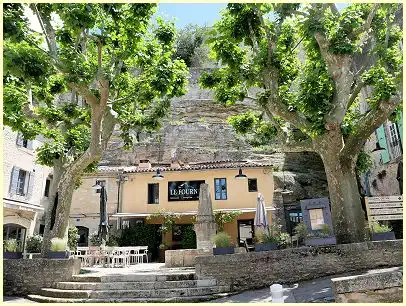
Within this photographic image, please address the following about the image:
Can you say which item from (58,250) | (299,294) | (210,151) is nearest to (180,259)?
(58,250)

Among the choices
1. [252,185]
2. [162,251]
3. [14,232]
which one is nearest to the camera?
[162,251]

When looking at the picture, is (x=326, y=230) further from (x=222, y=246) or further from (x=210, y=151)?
(x=210, y=151)

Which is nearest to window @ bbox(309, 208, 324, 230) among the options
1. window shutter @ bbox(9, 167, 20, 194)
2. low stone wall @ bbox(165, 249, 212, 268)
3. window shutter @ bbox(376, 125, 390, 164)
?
low stone wall @ bbox(165, 249, 212, 268)

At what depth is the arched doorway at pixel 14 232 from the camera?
2133 centimetres

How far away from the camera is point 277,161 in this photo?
27.6 metres

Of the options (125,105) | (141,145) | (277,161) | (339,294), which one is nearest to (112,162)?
(141,145)

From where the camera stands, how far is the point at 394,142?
18.8 meters

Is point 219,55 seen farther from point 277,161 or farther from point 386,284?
point 277,161

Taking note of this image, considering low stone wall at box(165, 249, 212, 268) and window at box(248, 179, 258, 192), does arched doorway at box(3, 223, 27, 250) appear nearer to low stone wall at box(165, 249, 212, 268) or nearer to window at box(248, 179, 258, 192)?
low stone wall at box(165, 249, 212, 268)

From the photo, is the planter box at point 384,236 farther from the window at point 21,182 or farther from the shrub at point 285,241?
the window at point 21,182

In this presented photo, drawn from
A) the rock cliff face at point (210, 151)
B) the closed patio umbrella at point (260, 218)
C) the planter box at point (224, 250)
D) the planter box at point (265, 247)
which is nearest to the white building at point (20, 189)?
the rock cliff face at point (210, 151)

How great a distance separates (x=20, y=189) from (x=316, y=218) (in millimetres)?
19004

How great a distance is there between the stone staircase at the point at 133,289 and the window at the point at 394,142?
13509 millimetres

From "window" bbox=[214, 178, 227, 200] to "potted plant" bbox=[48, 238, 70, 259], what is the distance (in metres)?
13.1
